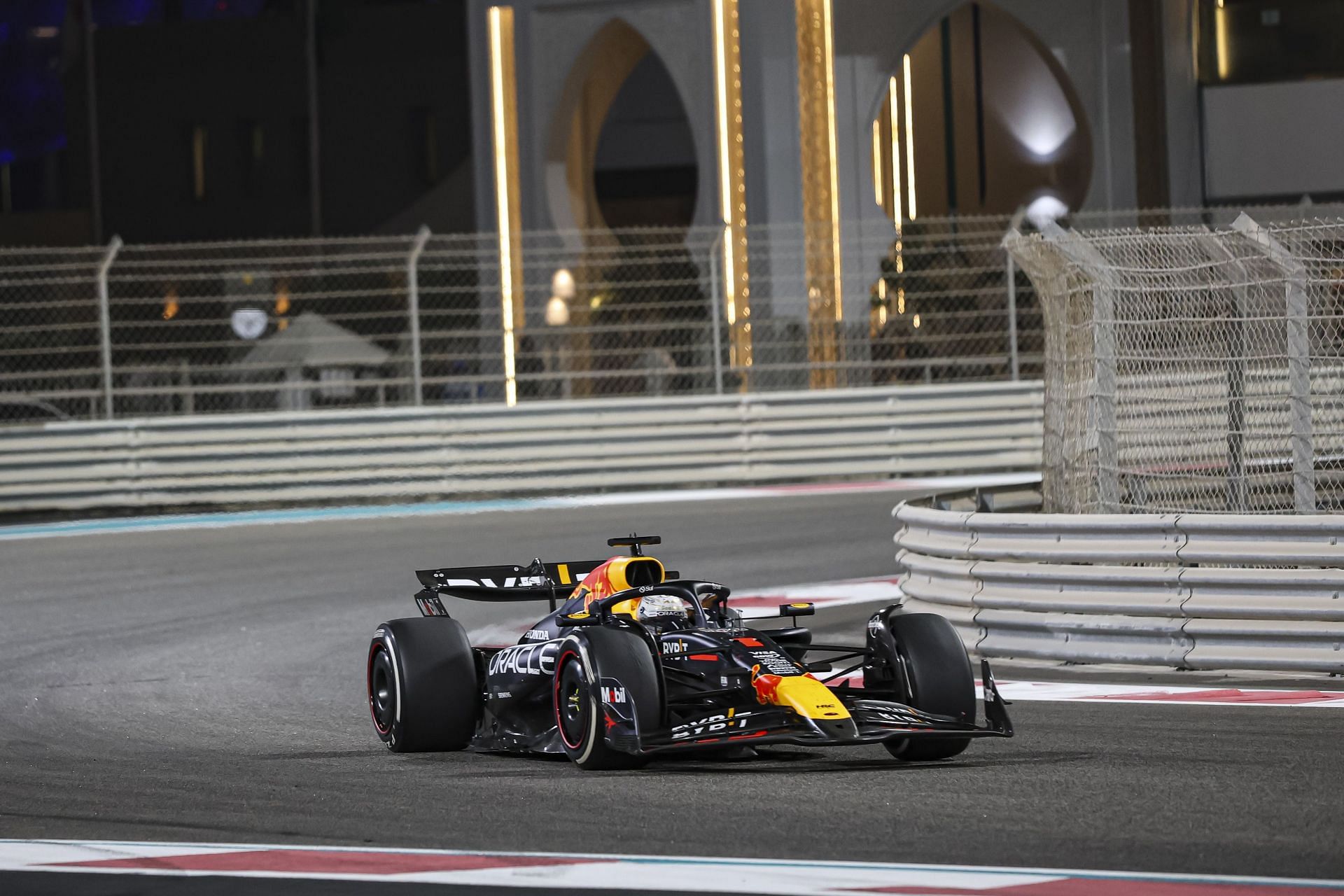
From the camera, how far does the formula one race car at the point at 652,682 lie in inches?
263

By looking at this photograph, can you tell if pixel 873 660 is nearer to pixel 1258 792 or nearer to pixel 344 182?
pixel 1258 792

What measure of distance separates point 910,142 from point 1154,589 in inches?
996

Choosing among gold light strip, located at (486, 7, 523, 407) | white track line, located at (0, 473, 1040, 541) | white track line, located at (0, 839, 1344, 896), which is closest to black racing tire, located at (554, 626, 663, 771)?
white track line, located at (0, 839, 1344, 896)

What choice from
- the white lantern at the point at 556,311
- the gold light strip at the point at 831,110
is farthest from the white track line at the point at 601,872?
the gold light strip at the point at 831,110

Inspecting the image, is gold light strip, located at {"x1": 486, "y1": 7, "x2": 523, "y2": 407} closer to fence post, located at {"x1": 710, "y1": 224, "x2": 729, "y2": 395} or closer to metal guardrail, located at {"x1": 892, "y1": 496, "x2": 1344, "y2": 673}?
fence post, located at {"x1": 710, "y1": 224, "x2": 729, "y2": 395}

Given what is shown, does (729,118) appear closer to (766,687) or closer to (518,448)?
(518,448)

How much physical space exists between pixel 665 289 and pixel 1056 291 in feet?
29.6

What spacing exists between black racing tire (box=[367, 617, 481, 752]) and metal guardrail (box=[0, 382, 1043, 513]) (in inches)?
459

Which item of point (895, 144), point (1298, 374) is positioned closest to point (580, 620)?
point (1298, 374)

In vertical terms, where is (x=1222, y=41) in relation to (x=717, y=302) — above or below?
above

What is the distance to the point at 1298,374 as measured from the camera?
9.51 meters

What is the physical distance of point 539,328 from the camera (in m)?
19.1

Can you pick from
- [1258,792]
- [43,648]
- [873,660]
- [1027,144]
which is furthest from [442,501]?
[1027,144]

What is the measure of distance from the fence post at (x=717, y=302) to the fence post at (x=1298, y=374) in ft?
31.4
